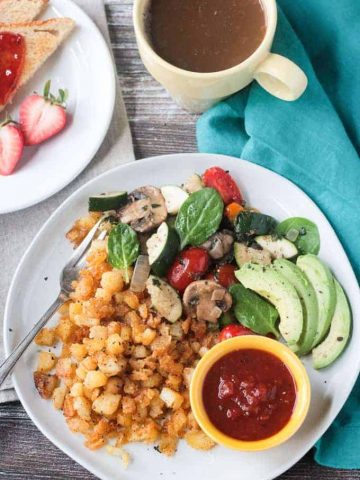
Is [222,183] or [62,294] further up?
[222,183]

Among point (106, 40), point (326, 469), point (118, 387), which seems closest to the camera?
point (118, 387)

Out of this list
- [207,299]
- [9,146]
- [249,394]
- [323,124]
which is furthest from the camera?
[9,146]

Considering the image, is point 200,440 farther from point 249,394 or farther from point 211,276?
point 211,276

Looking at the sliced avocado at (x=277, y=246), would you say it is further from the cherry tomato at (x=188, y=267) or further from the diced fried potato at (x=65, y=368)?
the diced fried potato at (x=65, y=368)

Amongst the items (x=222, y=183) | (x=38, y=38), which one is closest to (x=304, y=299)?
(x=222, y=183)

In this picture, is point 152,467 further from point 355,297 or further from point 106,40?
point 106,40

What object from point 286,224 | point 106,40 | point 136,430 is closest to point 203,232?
point 286,224

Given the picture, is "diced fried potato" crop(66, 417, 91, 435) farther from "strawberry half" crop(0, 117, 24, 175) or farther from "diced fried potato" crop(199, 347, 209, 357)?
"strawberry half" crop(0, 117, 24, 175)
